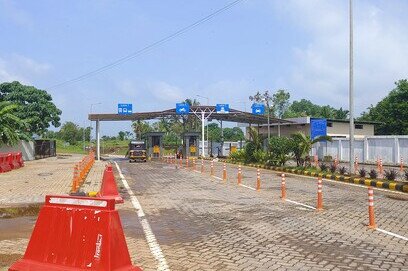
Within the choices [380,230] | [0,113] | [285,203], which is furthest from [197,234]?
[0,113]

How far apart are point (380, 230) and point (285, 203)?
453 cm

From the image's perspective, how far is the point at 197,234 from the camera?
9.23 m

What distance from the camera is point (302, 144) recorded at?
29.2 m

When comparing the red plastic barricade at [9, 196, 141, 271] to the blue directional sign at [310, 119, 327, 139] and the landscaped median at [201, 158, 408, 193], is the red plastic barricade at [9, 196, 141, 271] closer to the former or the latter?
the landscaped median at [201, 158, 408, 193]

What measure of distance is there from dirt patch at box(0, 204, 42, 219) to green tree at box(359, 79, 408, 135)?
5391cm

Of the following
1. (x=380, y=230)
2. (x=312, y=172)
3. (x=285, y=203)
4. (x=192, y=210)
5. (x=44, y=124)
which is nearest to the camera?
(x=380, y=230)

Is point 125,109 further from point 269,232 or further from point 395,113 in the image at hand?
point 269,232

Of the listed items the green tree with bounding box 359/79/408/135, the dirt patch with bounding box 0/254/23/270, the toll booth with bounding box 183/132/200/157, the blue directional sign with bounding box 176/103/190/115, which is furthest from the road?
the green tree with bounding box 359/79/408/135

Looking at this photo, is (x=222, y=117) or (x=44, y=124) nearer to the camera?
(x=44, y=124)

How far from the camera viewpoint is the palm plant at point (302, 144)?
2912 cm

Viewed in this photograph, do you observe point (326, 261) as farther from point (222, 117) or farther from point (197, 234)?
point (222, 117)

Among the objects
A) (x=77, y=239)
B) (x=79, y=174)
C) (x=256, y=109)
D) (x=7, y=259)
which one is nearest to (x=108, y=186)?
(x=7, y=259)

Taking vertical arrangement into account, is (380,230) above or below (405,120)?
below

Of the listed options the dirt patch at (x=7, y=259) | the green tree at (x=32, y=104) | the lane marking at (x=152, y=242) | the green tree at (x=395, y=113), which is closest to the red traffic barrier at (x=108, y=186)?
the lane marking at (x=152, y=242)
